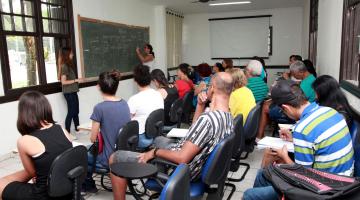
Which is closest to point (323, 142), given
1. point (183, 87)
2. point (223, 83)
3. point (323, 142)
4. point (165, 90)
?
point (323, 142)

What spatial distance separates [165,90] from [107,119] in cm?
147

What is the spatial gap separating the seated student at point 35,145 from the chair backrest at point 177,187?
3.20 ft

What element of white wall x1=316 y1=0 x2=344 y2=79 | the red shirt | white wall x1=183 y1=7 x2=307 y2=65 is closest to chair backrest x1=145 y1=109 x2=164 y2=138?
the red shirt

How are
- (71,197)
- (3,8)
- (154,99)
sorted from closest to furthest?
(71,197) → (154,99) → (3,8)

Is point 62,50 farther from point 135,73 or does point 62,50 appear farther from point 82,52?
point 135,73

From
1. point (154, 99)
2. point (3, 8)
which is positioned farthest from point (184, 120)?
point (3, 8)

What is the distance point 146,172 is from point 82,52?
13.9 ft

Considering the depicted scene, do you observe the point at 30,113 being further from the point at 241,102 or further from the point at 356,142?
the point at 241,102

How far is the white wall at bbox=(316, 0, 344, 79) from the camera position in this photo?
3502 mm

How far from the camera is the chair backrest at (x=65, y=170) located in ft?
5.43

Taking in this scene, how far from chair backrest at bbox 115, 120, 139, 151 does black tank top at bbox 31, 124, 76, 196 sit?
52cm

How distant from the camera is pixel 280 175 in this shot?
141 centimetres

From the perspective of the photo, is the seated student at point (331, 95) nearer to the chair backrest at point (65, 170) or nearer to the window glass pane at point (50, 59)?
the chair backrest at point (65, 170)

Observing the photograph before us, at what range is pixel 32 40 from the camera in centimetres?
427
